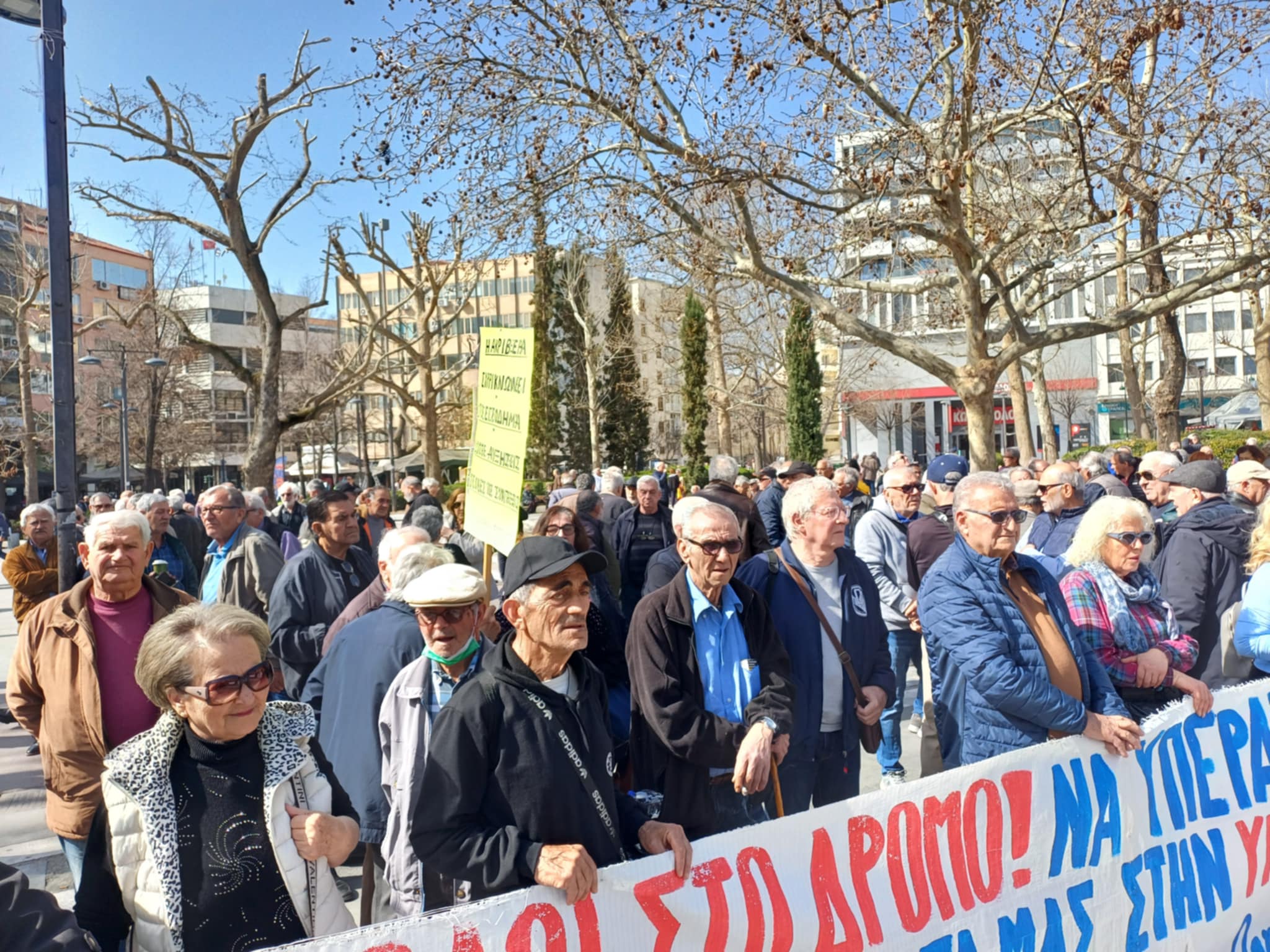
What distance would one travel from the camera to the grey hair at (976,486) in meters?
4.05

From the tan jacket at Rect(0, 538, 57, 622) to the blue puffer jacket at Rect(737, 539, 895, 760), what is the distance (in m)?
5.81

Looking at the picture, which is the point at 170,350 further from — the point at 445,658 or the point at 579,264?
the point at 445,658

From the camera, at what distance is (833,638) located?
4426 millimetres

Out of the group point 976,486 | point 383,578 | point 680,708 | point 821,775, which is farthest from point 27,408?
point 976,486

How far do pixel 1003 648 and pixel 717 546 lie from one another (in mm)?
1095

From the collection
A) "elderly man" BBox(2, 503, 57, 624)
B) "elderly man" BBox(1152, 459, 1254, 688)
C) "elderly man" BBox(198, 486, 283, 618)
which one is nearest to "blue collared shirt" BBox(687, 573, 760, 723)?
"elderly man" BBox(1152, 459, 1254, 688)

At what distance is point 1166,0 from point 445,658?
974 cm

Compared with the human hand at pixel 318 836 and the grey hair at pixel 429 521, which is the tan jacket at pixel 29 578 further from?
the human hand at pixel 318 836

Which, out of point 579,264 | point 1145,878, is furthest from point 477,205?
point 579,264

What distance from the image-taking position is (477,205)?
1116 cm

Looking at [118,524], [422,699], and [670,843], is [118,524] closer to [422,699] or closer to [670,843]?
[422,699]

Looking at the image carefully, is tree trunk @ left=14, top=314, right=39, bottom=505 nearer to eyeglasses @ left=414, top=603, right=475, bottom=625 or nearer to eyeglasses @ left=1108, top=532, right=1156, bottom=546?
eyeglasses @ left=414, top=603, right=475, bottom=625

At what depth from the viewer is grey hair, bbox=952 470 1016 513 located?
159 inches

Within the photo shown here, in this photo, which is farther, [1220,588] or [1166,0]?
[1166,0]
